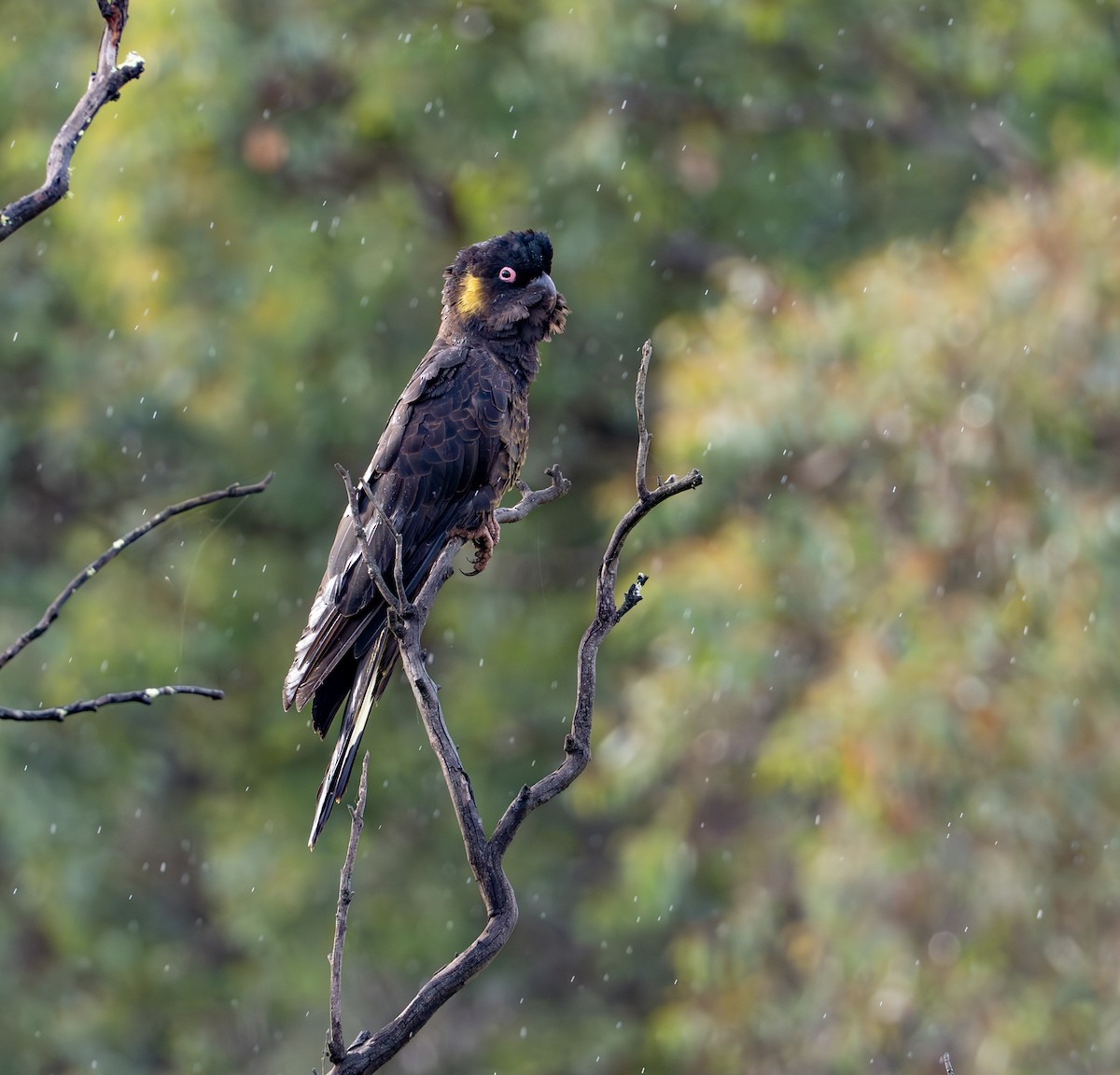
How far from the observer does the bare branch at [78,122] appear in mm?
2006

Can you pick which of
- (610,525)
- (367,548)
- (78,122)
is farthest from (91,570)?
(610,525)

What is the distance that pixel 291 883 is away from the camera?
9.87 meters

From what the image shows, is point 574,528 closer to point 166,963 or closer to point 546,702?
point 546,702

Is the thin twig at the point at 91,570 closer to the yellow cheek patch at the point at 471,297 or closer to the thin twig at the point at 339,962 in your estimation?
the thin twig at the point at 339,962

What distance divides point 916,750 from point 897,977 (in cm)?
98

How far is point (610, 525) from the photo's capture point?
9.84m

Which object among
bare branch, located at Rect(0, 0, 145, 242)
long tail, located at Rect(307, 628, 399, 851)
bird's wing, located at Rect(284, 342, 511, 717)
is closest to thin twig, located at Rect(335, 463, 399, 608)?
long tail, located at Rect(307, 628, 399, 851)

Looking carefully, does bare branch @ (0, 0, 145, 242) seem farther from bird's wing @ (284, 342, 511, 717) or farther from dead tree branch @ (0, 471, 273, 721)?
bird's wing @ (284, 342, 511, 717)

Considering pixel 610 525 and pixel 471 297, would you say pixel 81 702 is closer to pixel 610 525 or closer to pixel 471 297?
pixel 471 297

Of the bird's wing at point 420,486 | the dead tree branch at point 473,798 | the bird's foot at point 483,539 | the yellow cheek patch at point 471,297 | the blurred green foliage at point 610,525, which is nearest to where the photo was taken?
the dead tree branch at point 473,798

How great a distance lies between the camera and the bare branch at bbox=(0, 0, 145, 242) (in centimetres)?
201

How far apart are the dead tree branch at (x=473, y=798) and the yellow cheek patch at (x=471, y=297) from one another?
7.58ft

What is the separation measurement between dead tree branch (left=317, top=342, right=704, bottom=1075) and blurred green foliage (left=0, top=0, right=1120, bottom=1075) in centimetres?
416

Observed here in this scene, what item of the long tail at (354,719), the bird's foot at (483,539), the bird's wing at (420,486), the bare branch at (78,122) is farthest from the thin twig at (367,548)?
the bird's foot at (483,539)
